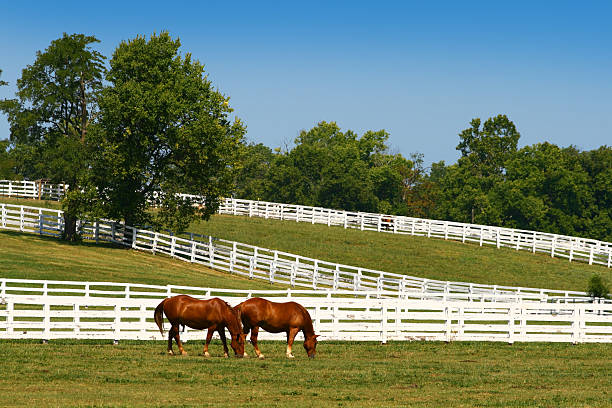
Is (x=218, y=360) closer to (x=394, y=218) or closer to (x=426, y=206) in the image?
(x=394, y=218)

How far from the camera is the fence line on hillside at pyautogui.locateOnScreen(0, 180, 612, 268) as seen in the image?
209 feet

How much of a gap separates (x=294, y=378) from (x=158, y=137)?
33.9 meters

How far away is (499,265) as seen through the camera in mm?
57656

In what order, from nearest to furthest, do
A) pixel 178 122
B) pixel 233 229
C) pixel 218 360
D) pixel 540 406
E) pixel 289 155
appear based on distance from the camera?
pixel 540 406 < pixel 218 360 < pixel 178 122 < pixel 233 229 < pixel 289 155

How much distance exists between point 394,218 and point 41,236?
93.7ft

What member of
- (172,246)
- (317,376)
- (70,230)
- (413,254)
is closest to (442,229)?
(413,254)

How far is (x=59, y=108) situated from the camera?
50625 mm

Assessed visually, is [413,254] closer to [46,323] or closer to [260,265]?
[260,265]

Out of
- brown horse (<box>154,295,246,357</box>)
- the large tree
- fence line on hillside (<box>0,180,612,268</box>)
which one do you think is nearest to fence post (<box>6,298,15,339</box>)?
brown horse (<box>154,295,246,357</box>)

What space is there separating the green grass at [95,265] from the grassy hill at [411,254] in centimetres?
270

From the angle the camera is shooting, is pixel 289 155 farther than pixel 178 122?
Yes

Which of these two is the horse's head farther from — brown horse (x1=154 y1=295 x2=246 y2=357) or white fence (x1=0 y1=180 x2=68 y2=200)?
white fence (x1=0 y1=180 x2=68 y2=200)

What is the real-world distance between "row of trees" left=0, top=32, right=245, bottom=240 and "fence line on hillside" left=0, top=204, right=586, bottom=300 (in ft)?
4.12

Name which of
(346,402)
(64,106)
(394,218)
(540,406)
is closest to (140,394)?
(346,402)
